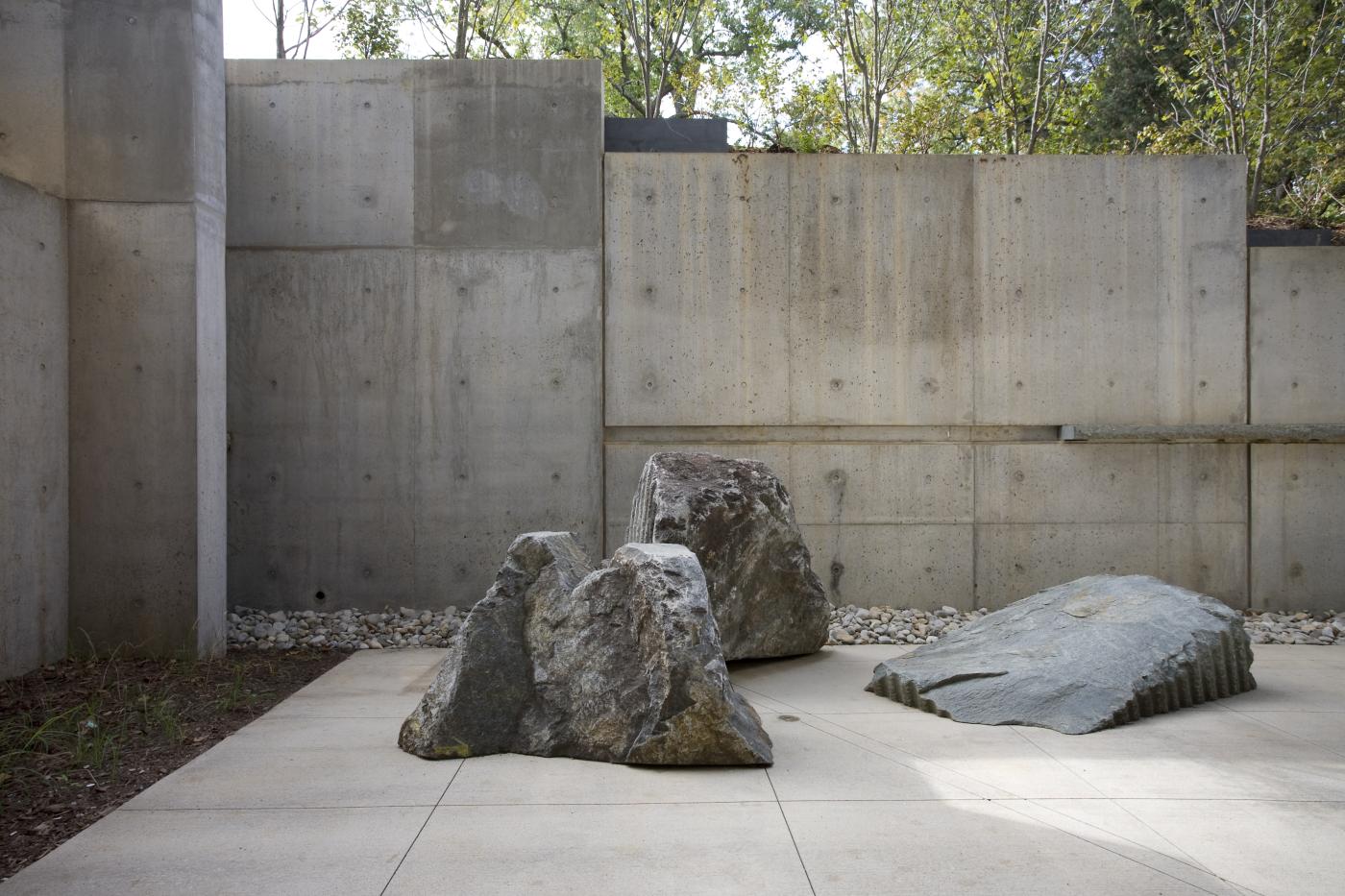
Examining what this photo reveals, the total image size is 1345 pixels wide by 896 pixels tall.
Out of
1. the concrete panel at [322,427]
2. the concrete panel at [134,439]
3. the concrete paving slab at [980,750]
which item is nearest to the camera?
the concrete paving slab at [980,750]

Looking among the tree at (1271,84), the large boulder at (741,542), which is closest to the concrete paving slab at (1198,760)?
the large boulder at (741,542)

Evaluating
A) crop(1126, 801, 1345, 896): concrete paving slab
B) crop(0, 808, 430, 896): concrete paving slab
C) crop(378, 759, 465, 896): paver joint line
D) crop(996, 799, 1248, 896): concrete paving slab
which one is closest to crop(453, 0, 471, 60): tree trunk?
crop(378, 759, 465, 896): paver joint line

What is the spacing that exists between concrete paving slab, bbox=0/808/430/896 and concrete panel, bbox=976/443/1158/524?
16.1 feet

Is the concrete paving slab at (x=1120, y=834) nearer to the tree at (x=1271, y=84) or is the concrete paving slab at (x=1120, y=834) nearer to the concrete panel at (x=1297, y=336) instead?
the concrete panel at (x=1297, y=336)

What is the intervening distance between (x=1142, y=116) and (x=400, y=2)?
32.8ft

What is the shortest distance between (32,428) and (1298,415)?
7.69 m

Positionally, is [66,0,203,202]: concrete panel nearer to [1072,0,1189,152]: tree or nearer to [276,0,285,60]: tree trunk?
[276,0,285,60]: tree trunk

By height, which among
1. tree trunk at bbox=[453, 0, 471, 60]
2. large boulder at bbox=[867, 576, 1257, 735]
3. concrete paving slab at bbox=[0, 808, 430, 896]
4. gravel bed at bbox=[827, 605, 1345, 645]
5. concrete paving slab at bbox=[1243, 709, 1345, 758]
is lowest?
gravel bed at bbox=[827, 605, 1345, 645]

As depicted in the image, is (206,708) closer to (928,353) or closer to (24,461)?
(24,461)

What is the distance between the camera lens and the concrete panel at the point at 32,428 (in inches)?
194

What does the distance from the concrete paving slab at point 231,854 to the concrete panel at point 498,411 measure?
3702 mm

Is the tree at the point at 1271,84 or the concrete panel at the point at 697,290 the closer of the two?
the concrete panel at the point at 697,290

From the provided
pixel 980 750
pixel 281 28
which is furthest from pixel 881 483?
pixel 281 28

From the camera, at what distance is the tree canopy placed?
31.4 feet
